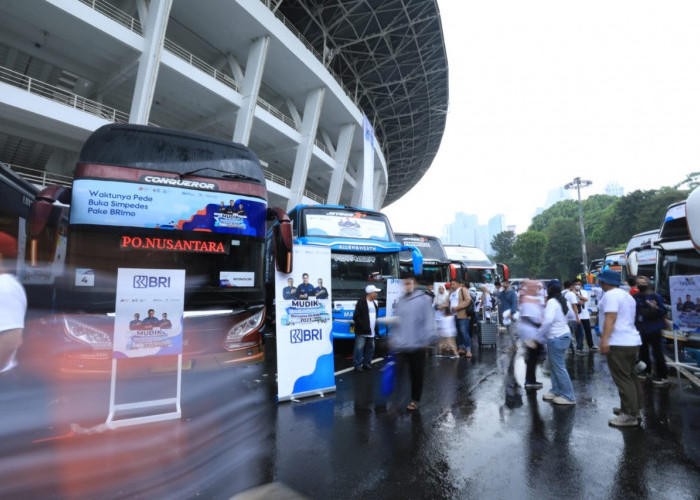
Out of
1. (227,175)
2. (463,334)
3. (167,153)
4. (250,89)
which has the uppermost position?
(250,89)

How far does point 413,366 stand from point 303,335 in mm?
1656

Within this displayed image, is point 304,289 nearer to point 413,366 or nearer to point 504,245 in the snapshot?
point 413,366

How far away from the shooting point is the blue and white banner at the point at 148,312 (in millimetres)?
4094

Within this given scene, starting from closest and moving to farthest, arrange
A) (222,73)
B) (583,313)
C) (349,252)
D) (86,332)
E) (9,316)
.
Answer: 1. (9,316)
2. (86,332)
3. (349,252)
4. (583,313)
5. (222,73)

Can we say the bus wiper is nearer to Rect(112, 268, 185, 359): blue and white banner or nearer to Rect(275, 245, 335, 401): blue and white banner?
Rect(275, 245, 335, 401): blue and white banner

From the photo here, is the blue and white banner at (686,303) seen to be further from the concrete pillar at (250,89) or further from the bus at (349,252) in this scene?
the concrete pillar at (250,89)

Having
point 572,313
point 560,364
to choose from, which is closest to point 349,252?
point 560,364

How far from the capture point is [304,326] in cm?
536

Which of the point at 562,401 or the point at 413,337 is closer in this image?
the point at 413,337

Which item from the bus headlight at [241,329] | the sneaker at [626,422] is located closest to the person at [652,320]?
the sneaker at [626,422]

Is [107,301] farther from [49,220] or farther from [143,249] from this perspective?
[49,220]

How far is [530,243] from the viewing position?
60.9 meters

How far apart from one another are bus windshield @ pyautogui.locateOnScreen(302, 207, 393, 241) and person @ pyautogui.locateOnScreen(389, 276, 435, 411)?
4.43m

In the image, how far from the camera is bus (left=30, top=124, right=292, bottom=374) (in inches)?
163
